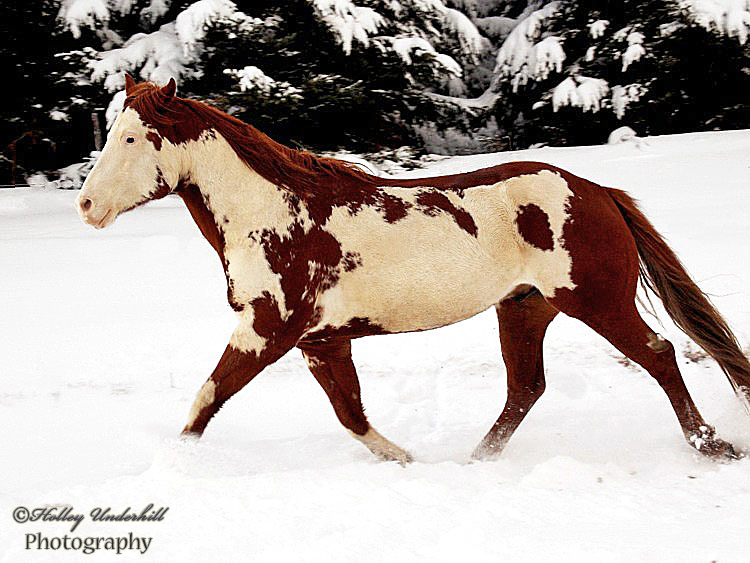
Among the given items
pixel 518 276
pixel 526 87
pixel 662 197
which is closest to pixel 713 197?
pixel 662 197

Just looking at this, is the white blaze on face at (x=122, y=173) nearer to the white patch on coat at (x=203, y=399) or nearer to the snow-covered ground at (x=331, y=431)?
the white patch on coat at (x=203, y=399)

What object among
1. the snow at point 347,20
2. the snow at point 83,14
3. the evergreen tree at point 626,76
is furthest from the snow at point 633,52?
the snow at point 83,14

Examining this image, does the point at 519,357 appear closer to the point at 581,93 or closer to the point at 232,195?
the point at 232,195

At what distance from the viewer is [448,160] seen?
7.62 meters

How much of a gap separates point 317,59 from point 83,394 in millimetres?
5117

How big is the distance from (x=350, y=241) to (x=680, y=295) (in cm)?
131

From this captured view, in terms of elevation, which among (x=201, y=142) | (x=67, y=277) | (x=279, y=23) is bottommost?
(x=67, y=277)

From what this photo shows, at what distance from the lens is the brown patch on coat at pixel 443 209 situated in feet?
8.36

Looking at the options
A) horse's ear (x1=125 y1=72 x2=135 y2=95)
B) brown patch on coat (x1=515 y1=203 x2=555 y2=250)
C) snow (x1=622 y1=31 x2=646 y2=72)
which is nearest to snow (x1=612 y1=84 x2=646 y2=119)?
snow (x1=622 y1=31 x2=646 y2=72)

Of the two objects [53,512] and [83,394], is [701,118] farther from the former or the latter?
[53,512]

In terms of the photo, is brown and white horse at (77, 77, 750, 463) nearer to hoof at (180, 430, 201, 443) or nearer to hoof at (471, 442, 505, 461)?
hoof at (180, 430, 201, 443)

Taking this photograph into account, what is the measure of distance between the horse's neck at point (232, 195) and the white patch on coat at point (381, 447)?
862mm

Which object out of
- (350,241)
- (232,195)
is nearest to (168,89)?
(232,195)

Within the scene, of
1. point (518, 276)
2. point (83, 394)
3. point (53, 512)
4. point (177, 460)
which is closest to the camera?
point (53, 512)
